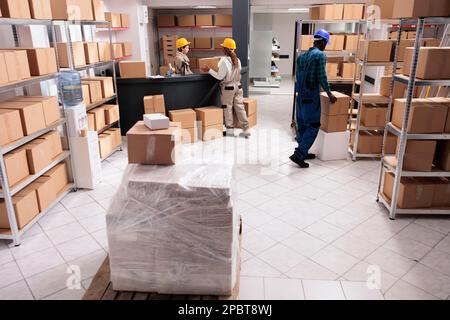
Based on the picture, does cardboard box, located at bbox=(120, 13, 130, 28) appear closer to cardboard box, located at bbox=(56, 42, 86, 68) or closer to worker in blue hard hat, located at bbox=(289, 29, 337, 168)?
cardboard box, located at bbox=(56, 42, 86, 68)

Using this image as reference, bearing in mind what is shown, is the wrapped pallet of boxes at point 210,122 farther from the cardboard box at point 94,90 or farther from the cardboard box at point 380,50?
the cardboard box at point 380,50

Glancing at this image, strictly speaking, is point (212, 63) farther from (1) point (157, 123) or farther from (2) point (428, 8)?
(1) point (157, 123)

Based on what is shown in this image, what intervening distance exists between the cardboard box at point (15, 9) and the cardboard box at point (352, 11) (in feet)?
17.1

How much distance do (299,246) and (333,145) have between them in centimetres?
263

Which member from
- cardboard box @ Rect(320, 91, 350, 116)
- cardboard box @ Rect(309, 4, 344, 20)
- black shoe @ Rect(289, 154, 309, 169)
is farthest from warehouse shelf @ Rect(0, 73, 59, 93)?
cardboard box @ Rect(309, 4, 344, 20)

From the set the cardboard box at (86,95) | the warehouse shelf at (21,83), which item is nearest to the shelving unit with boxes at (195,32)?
the cardboard box at (86,95)

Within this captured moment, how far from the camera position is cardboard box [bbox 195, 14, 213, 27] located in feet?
34.0

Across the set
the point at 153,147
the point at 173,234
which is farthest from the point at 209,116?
the point at 173,234

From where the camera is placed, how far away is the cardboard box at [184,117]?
6.14 metres

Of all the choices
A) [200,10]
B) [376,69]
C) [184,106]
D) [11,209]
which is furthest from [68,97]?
[200,10]

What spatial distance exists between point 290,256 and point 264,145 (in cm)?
330

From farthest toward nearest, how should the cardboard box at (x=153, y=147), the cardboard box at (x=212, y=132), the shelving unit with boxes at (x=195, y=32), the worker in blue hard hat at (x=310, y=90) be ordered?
the shelving unit with boxes at (x=195, y=32) → the cardboard box at (x=212, y=132) → the worker in blue hard hat at (x=310, y=90) → the cardboard box at (x=153, y=147)

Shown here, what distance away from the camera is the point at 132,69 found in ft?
20.9
